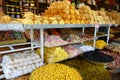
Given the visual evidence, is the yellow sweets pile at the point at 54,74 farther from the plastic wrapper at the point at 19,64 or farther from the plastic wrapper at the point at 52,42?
the plastic wrapper at the point at 52,42

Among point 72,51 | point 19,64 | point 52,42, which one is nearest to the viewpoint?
point 19,64

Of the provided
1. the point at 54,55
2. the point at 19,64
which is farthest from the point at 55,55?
the point at 19,64

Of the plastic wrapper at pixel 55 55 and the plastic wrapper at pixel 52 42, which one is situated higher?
the plastic wrapper at pixel 52 42

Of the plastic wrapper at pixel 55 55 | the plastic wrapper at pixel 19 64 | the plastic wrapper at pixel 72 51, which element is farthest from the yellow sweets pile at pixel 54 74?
the plastic wrapper at pixel 72 51

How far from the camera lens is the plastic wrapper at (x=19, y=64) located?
1.76 m

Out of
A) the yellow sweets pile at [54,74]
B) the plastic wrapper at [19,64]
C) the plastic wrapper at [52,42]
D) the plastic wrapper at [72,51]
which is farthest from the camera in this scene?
the plastic wrapper at [72,51]

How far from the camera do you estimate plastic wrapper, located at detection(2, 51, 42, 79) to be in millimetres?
1761

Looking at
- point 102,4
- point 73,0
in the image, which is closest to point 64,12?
point 73,0

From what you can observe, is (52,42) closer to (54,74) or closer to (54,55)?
(54,55)

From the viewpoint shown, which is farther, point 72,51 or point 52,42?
point 72,51

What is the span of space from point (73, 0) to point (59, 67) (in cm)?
366

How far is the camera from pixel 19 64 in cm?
186

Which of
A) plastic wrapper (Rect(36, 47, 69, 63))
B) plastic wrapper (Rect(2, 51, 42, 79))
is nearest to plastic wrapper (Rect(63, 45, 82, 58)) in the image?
plastic wrapper (Rect(36, 47, 69, 63))

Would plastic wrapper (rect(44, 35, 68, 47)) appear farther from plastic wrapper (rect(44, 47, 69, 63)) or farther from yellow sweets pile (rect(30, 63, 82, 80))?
yellow sweets pile (rect(30, 63, 82, 80))
